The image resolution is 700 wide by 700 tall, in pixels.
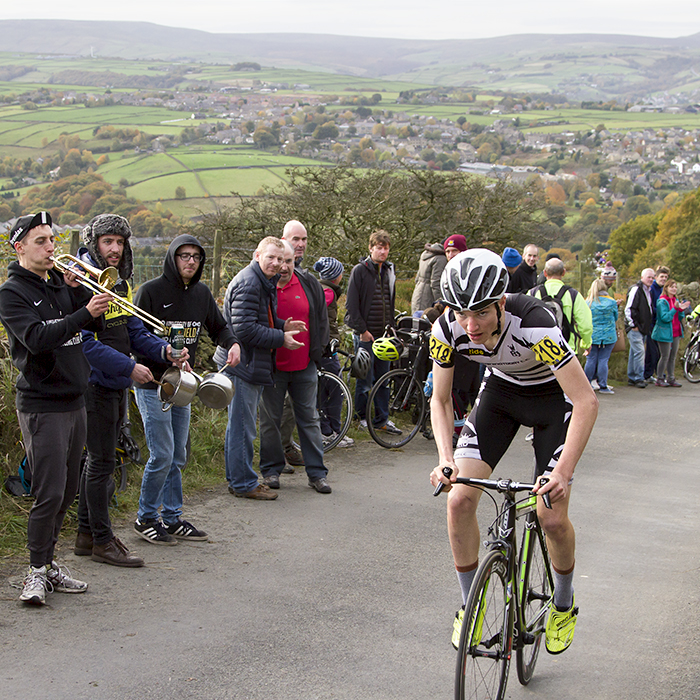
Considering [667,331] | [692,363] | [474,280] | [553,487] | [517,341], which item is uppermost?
[474,280]

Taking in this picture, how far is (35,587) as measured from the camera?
4.75 m

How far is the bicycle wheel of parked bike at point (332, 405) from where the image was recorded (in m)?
9.02

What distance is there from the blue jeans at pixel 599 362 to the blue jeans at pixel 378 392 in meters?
5.64

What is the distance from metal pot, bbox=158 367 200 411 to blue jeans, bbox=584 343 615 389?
10069 millimetres

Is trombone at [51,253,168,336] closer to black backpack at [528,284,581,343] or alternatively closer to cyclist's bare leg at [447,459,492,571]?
cyclist's bare leg at [447,459,492,571]

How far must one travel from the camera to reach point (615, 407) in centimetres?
1309

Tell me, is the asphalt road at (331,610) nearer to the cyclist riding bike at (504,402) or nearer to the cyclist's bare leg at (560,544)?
the cyclist's bare leg at (560,544)

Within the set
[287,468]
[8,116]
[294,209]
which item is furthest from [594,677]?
[8,116]

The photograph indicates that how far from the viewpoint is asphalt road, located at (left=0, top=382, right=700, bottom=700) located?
→ 402 centimetres

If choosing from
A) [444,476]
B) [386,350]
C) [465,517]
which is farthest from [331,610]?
[386,350]

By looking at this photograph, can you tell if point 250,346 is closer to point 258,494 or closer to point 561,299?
point 258,494

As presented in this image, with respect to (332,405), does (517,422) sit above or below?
above

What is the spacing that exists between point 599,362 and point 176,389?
10533 mm

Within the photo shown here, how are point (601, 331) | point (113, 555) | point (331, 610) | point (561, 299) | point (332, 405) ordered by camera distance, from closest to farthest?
point (331, 610), point (113, 555), point (332, 405), point (561, 299), point (601, 331)
